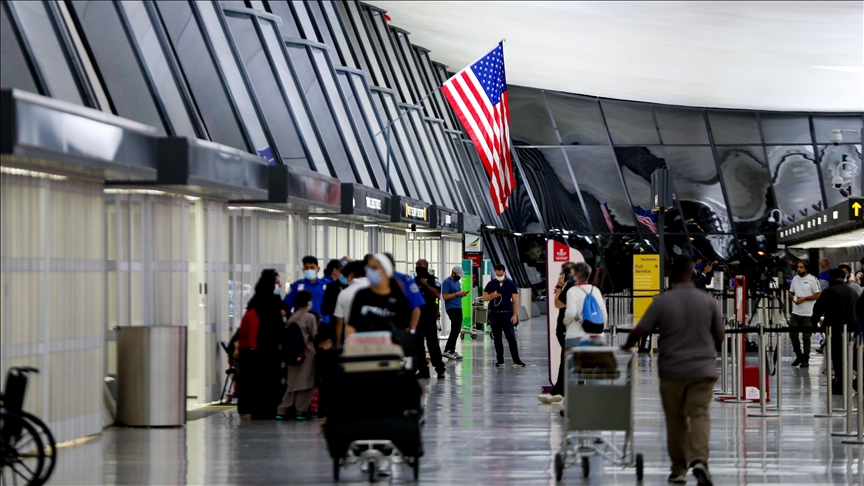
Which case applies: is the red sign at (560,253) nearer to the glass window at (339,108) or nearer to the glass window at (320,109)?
the glass window at (320,109)

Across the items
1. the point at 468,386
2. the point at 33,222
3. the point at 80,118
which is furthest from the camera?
the point at 468,386

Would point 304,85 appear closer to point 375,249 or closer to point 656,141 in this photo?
point 375,249

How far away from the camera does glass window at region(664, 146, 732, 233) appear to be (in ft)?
152

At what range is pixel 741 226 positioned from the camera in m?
46.2

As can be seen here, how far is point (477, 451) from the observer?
10.9 m

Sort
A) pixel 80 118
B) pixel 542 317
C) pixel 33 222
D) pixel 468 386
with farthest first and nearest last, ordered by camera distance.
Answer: pixel 542 317, pixel 468 386, pixel 33 222, pixel 80 118

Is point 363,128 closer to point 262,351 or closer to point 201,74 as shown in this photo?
point 201,74

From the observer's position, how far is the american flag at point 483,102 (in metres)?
22.1

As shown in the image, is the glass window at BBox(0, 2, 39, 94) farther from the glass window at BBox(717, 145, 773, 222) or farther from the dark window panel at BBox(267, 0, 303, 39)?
the glass window at BBox(717, 145, 773, 222)

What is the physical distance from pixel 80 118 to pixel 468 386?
9157 mm

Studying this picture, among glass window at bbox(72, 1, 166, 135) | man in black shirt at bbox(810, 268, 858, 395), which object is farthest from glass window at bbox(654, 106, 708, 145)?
glass window at bbox(72, 1, 166, 135)

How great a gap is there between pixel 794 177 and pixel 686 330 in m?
38.8

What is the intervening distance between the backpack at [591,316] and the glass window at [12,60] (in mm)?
5795

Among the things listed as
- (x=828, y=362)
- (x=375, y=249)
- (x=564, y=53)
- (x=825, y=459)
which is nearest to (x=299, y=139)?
(x=375, y=249)
